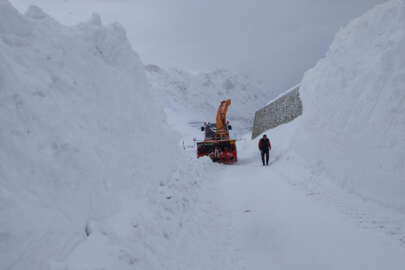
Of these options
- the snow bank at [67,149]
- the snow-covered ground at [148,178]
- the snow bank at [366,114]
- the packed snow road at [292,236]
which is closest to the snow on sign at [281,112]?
the snow bank at [366,114]

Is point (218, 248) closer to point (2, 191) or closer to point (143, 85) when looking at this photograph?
point (2, 191)

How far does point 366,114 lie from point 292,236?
168 inches

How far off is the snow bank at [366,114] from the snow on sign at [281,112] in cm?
444

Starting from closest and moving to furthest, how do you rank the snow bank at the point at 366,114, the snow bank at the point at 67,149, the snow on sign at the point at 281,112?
the snow bank at the point at 67,149 → the snow bank at the point at 366,114 → the snow on sign at the point at 281,112

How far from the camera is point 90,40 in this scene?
17.1 feet

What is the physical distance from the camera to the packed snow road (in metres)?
2.98

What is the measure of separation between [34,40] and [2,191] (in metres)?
3.06

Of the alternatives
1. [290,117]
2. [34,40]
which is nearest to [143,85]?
[34,40]

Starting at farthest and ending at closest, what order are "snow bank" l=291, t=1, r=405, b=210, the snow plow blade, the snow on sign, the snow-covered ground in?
the snow on sign < the snow plow blade < "snow bank" l=291, t=1, r=405, b=210 < the snow-covered ground

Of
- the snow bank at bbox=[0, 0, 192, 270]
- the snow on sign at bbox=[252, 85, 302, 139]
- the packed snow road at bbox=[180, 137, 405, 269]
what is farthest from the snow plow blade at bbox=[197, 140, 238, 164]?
the snow bank at bbox=[0, 0, 192, 270]

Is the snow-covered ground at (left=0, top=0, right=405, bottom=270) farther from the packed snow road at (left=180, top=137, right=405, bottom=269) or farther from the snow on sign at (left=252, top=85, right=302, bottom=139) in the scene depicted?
the snow on sign at (left=252, top=85, right=302, bottom=139)

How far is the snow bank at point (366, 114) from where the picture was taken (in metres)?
4.68

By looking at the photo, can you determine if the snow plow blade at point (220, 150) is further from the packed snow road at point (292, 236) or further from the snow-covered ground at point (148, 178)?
the packed snow road at point (292, 236)

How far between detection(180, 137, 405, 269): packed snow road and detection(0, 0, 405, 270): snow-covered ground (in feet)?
0.08
